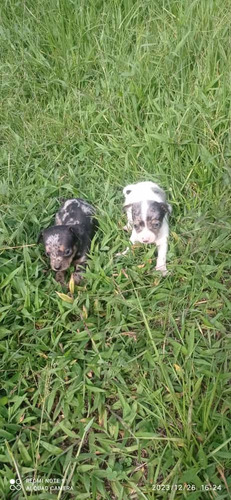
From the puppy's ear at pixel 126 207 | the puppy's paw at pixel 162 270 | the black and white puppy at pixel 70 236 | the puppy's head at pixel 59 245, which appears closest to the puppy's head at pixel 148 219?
the puppy's ear at pixel 126 207

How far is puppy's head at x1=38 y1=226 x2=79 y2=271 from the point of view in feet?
10.6

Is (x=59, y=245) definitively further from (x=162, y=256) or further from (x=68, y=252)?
(x=162, y=256)

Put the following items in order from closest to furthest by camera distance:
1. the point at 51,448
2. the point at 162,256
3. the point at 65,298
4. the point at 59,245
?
the point at 51,448
the point at 65,298
the point at 59,245
the point at 162,256

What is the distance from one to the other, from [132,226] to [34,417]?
5.22 ft

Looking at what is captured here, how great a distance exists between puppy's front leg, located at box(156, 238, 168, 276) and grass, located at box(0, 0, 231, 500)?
0.06 m

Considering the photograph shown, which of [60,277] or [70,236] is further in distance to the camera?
[60,277]

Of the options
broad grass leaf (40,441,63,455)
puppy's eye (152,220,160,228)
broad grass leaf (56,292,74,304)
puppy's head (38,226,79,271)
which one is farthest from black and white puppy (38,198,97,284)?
broad grass leaf (40,441,63,455)

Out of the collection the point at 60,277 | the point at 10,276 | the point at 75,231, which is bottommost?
the point at 60,277

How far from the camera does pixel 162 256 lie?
11.1 ft

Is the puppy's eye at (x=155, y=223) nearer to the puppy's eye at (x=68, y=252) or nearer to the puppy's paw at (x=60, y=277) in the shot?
the puppy's eye at (x=68, y=252)

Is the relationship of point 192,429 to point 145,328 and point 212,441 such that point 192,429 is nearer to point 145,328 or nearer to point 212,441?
point 212,441

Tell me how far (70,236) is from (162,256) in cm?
69

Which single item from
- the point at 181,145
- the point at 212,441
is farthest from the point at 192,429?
the point at 181,145

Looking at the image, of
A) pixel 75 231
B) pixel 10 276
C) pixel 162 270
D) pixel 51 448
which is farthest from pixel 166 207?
pixel 51 448
